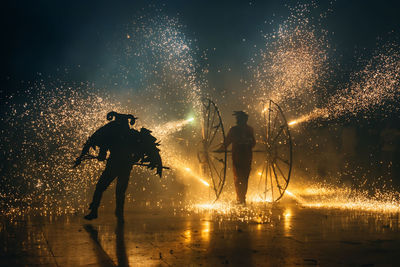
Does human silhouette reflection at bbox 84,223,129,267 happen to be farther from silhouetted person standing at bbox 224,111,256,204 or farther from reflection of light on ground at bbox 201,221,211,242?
silhouetted person standing at bbox 224,111,256,204

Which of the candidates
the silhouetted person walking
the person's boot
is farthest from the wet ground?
the silhouetted person walking

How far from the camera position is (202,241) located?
684cm

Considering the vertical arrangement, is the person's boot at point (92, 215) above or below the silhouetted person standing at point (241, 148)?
below

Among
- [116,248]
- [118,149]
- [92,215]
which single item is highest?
[118,149]

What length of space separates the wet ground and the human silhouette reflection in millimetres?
11

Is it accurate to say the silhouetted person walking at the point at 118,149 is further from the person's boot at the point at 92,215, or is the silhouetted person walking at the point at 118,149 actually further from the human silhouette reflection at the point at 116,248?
the human silhouette reflection at the point at 116,248

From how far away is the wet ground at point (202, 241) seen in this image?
5406mm

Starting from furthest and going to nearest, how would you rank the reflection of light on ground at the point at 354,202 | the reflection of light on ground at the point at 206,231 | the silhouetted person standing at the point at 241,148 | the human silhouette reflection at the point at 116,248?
the silhouetted person standing at the point at 241,148 < the reflection of light on ground at the point at 354,202 < the reflection of light on ground at the point at 206,231 < the human silhouette reflection at the point at 116,248

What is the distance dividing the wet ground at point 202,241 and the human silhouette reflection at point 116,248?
0.04 ft

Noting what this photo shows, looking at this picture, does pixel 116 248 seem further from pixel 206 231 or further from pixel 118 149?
pixel 118 149

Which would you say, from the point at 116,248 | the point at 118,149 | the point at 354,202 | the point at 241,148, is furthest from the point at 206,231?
the point at 354,202

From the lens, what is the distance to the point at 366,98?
2919 cm

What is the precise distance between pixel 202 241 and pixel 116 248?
124cm

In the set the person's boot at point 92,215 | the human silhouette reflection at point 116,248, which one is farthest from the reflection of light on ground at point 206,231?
the person's boot at point 92,215
